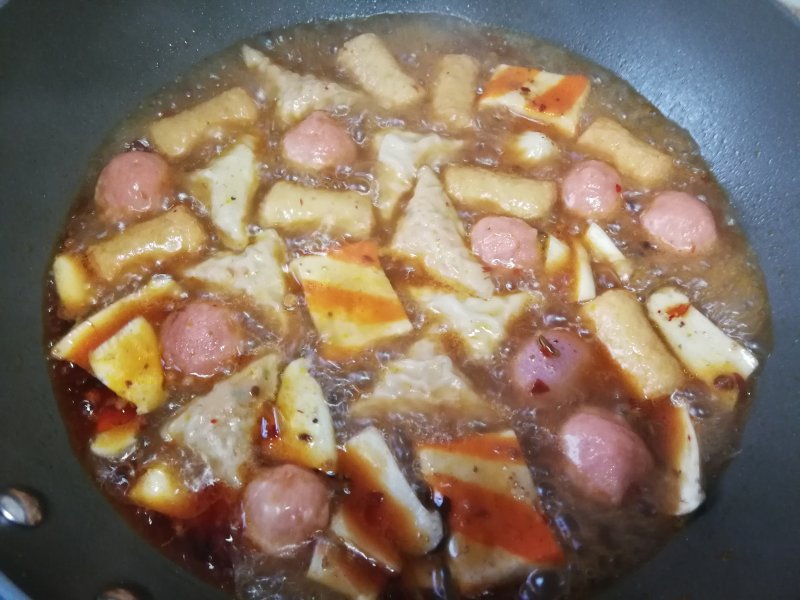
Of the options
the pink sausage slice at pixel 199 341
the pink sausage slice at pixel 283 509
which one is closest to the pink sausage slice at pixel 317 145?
the pink sausage slice at pixel 199 341

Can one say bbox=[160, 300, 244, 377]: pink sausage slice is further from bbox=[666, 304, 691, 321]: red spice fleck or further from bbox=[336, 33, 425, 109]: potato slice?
bbox=[666, 304, 691, 321]: red spice fleck

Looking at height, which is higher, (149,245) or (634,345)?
(634,345)

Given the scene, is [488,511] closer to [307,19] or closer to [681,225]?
[681,225]

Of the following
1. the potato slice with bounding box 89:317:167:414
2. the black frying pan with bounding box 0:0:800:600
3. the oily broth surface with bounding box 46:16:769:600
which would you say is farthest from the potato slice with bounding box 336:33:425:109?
the potato slice with bounding box 89:317:167:414

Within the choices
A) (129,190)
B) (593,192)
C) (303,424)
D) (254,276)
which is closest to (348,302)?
(254,276)

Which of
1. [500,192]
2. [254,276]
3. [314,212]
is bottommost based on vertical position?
[254,276]

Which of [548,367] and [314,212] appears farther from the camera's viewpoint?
[314,212]
